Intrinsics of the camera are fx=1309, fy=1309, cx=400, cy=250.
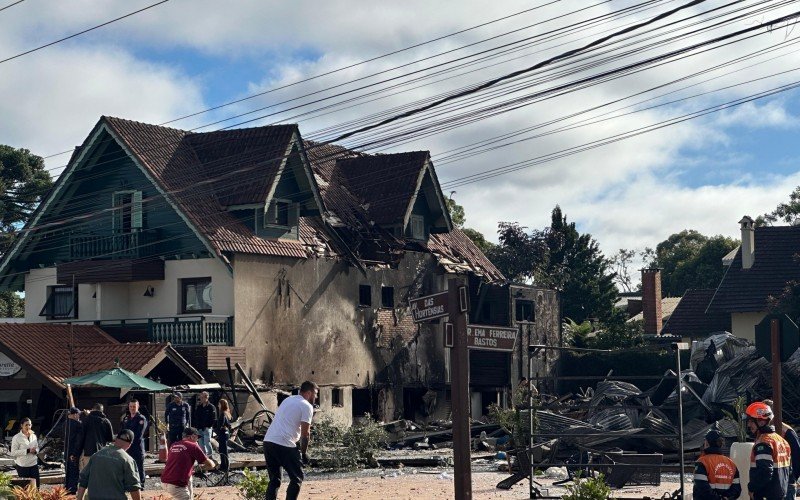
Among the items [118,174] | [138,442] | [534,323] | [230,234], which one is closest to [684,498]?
[138,442]

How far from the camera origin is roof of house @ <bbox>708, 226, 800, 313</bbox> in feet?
174

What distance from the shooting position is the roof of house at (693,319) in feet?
197

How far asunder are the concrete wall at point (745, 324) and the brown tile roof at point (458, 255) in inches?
384

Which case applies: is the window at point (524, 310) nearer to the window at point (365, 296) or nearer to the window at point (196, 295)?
the window at point (365, 296)

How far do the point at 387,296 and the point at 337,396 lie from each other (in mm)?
4751

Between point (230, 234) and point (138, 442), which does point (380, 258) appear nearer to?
point (230, 234)

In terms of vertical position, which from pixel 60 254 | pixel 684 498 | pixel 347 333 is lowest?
pixel 684 498

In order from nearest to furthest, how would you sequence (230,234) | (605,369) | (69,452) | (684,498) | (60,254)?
(684,498) < (69,452) < (230,234) < (60,254) < (605,369)

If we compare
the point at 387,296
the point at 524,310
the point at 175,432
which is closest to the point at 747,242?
the point at 524,310

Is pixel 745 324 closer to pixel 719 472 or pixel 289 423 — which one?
pixel 289 423

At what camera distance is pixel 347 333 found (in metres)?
45.6

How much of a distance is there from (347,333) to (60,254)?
403 inches

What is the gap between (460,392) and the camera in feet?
51.3

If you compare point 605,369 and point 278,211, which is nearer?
point 278,211
